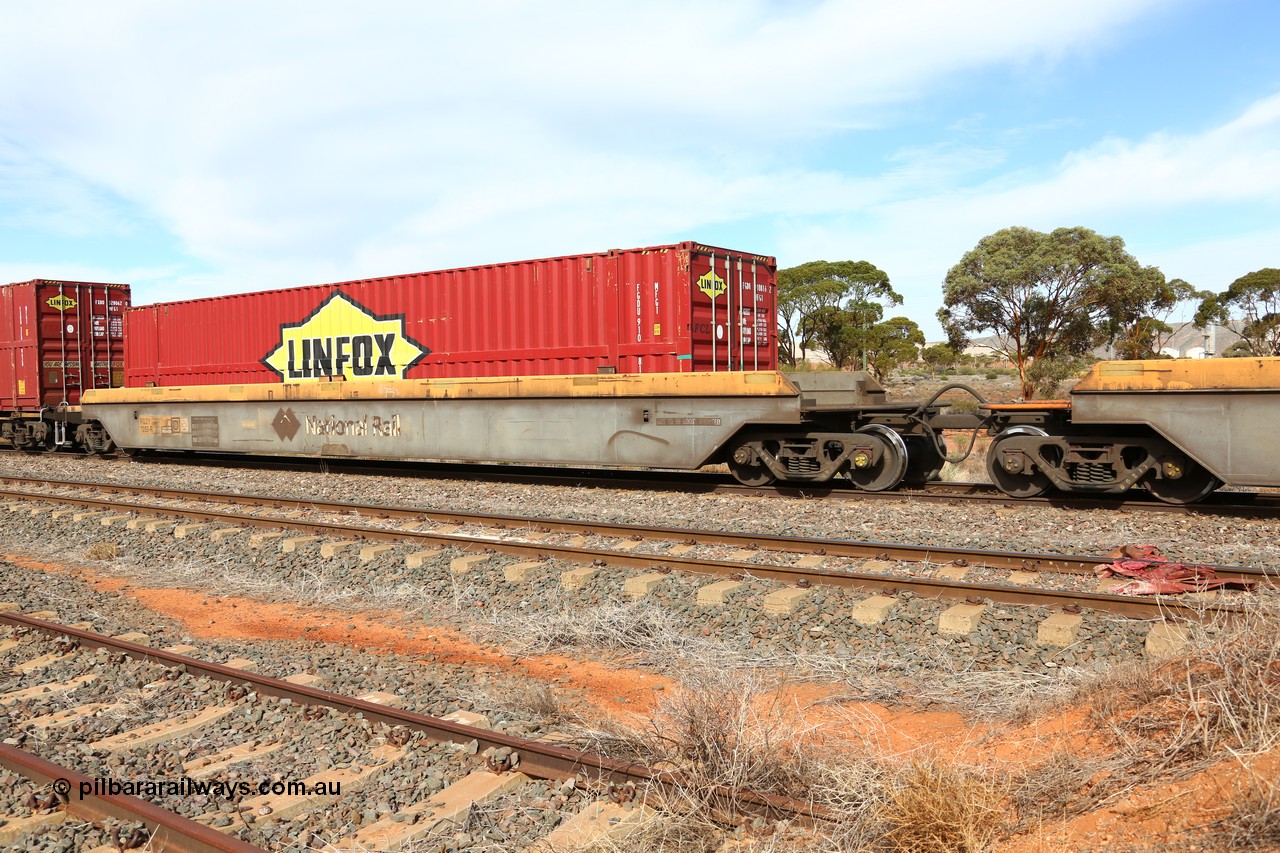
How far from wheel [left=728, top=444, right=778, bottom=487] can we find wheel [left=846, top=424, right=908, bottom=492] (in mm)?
1183

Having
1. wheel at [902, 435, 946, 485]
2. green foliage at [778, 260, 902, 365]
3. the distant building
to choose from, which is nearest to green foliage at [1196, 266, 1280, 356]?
the distant building

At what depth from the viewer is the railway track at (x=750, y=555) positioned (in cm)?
596

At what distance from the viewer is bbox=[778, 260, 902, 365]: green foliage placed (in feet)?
151

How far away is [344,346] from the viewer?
1580 centimetres

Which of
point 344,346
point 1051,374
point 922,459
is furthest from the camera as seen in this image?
point 1051,374

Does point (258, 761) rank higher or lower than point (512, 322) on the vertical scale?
lower

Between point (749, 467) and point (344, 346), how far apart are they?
7930 millimetres

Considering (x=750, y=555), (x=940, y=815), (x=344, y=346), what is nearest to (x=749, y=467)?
(x=750, y=555)

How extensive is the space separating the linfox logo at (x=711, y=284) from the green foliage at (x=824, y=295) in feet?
107

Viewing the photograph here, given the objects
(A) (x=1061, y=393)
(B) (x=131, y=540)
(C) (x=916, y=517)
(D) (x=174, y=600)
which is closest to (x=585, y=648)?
(D) (x=174, y=600)

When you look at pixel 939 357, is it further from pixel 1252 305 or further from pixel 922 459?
pixel 922 459

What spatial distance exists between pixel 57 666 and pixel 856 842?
4833 millimetres

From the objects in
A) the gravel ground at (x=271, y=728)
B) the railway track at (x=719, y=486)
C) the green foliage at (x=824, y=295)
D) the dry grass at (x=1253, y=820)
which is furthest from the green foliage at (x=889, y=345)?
the dry grass at (x=1253, y=820)

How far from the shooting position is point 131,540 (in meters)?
9.70
